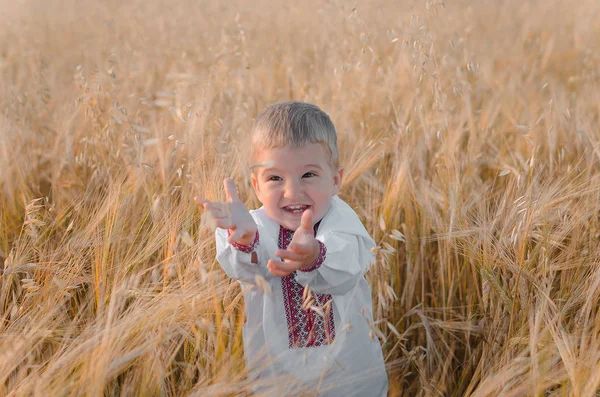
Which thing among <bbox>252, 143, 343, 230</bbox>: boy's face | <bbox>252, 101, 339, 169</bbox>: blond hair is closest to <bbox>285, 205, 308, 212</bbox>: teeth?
<bbox>252, 143, 343, 230</bbox>: boy's face

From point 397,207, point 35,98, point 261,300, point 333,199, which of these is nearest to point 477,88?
point 397,207

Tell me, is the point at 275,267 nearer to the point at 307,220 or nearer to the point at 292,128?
the point at 307,220

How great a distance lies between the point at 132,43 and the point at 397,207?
3.05 meters

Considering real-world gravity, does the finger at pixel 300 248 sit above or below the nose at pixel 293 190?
below

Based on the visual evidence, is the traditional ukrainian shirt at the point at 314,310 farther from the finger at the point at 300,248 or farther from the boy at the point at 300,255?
the finger at the point at 300,248

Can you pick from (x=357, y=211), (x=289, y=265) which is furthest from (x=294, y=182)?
(x=357, y=211)

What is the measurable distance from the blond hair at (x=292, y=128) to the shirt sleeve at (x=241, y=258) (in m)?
0.23

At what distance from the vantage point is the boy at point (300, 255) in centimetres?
135

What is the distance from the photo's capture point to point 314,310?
143cm

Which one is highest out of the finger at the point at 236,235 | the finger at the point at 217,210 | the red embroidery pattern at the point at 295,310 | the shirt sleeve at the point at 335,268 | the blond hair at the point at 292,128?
the blond hair at the point at 292,128

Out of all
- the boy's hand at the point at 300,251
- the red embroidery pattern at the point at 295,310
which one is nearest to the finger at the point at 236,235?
the boy's hand at the point at 300,251

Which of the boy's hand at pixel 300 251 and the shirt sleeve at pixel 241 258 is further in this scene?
the shirt sleeve at pixel 241 258

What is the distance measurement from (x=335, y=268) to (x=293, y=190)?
21 cm

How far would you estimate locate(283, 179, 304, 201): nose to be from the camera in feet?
4.64
